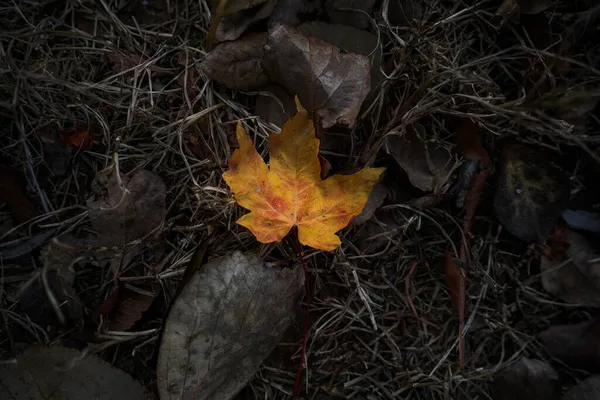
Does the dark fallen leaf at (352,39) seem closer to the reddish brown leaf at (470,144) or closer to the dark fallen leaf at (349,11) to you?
the dark fallen leaf at (349,11)

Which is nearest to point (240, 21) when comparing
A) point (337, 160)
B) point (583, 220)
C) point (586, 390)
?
point (337, 160)

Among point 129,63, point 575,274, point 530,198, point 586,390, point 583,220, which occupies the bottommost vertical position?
point 586,390

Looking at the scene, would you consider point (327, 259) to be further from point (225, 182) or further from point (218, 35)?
point (218, 35)

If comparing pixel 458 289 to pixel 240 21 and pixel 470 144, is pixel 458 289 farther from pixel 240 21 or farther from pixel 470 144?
pixel 240 21

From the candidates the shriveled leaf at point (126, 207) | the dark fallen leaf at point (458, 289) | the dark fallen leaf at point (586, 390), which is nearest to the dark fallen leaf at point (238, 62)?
the shriveled leaf at point (126, 207)

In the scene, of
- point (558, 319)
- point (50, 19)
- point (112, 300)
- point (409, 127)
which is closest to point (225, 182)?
point (112, 300)
